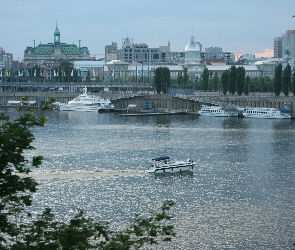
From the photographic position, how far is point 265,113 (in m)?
89.8

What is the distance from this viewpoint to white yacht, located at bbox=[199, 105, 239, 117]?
93.2m

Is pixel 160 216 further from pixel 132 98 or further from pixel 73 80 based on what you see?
pixel 73 80

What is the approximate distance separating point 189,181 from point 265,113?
49506 mm

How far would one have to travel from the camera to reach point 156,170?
44156mm

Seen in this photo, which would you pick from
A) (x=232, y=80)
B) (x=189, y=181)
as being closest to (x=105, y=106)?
(x=232, y=80)

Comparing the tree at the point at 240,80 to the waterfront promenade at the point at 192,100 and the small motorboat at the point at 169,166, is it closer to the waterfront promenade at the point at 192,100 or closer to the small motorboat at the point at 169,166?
the waterfront promenade at the point at 192,100

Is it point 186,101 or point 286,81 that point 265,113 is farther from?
point 186,101

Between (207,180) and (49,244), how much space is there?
92.0 feet

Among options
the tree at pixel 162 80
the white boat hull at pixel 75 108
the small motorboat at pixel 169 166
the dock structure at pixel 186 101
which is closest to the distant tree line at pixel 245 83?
the dock structure at pixel 186 101

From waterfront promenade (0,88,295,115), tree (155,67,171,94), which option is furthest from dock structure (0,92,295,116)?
tree (155,67,171,94)

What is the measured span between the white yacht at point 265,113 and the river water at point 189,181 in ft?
52.0

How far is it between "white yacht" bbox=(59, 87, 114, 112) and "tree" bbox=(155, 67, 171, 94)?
8647 mm

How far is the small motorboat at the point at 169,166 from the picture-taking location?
145 ft

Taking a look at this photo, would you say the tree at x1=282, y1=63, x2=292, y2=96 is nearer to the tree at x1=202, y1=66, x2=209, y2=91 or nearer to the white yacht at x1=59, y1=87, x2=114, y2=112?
the tree at x1=202, y1=66, x2=209, y2=91
